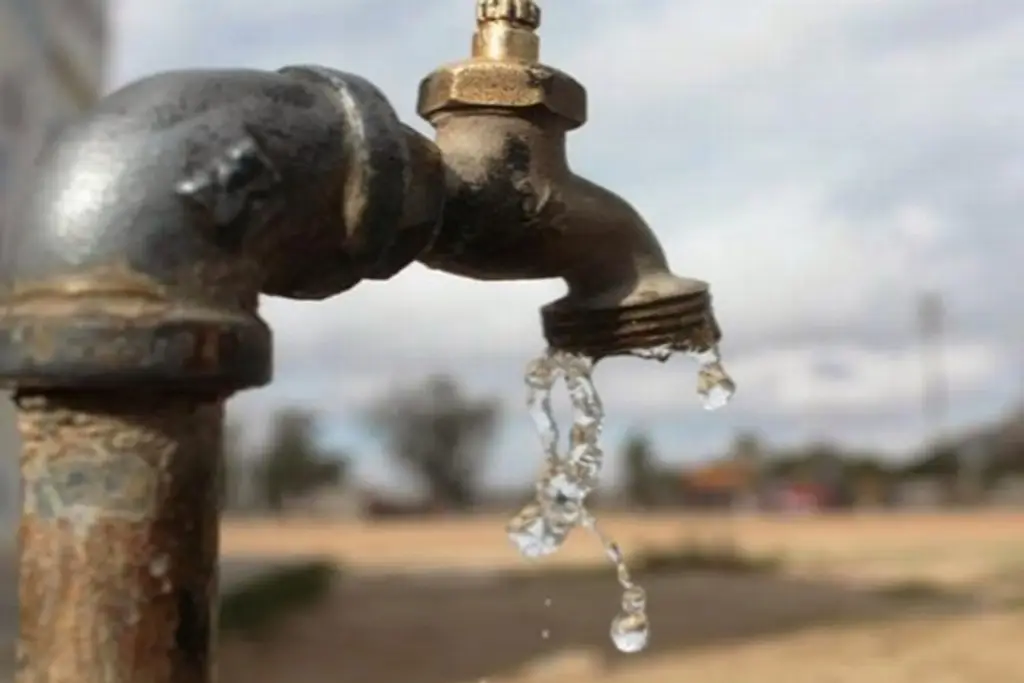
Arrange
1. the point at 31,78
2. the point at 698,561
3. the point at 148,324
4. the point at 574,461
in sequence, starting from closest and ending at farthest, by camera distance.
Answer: the point at 148,324 < the point at 574,461 < the point at 31,78 < the point at 698,561

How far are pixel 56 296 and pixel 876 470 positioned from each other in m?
41.0

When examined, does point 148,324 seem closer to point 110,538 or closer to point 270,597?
point 110,538

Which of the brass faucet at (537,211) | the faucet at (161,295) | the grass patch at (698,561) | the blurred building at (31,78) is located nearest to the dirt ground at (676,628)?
the grass patch at (698,561)

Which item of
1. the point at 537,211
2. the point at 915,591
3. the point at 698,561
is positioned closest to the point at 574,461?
the point at 537,211

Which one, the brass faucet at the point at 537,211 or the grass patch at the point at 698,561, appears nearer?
the brass faucet at the point at 537,211

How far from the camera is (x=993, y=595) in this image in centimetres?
1158

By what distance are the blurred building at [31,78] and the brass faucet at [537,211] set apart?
23.3 feet

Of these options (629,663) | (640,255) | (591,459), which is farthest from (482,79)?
(629,663)

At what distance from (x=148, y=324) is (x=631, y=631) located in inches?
25.5

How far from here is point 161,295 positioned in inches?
33.2

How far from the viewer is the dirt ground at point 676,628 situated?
7.25m

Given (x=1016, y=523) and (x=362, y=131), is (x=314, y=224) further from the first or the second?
(x=1016, y=523)

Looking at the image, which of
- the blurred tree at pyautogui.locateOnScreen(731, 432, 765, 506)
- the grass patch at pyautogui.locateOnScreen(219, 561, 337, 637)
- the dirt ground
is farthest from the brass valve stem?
the blurred tree at pyautogui.locateOnScreen(731, 432, 765, 506)

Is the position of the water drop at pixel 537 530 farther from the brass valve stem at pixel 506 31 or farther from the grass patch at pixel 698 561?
the grass patch at pixel 698 561
